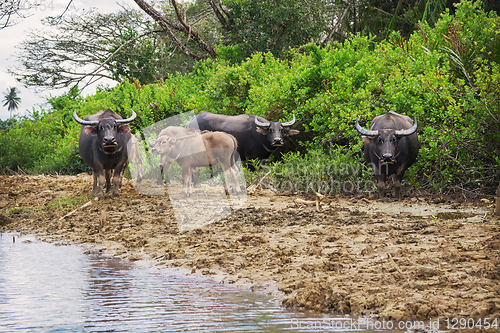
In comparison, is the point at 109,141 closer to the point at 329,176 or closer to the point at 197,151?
the point at 197,151

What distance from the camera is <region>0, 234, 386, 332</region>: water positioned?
3.33 m

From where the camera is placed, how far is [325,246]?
524cm

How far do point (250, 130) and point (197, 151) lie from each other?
2.33 m

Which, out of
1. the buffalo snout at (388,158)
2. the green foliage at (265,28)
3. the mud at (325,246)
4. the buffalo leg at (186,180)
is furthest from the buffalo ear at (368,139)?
the green foliage at (265,28)

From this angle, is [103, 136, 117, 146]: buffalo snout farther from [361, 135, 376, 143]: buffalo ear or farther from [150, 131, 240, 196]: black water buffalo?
[361, 135, 376, 143]: buffalo ear

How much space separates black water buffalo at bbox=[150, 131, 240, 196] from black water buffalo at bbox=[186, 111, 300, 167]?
1.41 m

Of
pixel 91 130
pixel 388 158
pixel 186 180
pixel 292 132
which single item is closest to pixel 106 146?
pixel 91 130

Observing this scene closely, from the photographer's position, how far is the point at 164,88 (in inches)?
567

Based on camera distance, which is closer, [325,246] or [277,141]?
[325,246]

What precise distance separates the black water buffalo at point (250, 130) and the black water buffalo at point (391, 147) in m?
2.44

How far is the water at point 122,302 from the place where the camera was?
3.33 metres

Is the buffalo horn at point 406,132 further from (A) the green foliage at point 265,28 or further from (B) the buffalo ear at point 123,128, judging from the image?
(A) the green foliage at point 265,28

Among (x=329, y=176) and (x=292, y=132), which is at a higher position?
(x=292, y=132)

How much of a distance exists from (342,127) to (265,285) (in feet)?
20.6
